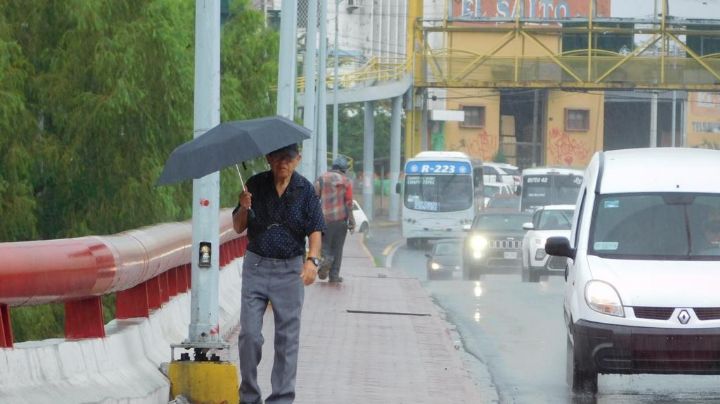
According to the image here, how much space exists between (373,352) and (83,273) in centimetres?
628

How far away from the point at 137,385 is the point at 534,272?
19.9m

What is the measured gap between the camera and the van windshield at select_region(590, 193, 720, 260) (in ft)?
37.1

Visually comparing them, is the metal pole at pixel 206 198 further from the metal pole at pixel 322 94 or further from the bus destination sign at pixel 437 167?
the bus destination sign at pixel 437 167

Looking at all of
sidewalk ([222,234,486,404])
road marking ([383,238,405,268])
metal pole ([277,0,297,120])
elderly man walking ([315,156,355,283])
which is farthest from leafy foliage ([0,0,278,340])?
road marking ([383,238,405,268])

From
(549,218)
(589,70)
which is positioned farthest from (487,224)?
(589,70)

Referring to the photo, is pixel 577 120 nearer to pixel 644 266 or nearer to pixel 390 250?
pixel 390 250

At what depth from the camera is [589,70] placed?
1994 inches

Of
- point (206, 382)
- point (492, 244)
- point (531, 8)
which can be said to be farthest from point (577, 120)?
point (206, 382)

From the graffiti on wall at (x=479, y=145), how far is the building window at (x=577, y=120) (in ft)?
15.6

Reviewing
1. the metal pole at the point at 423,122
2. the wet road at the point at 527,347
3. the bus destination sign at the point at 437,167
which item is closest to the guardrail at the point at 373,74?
the metal pole at the point at 423,122

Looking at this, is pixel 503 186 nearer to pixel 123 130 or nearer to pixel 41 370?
pixel 123 130

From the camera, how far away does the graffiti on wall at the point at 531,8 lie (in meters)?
67.1

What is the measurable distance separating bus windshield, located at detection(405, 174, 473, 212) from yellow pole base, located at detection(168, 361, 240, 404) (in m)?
44.1

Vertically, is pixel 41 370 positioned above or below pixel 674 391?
above
